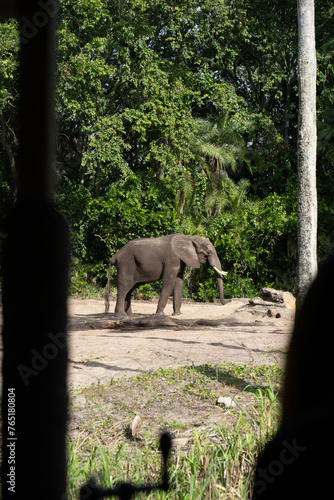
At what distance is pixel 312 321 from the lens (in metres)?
0.73

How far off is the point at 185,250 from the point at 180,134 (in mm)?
8425

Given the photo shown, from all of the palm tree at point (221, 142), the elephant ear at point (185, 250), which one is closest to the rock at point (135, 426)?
the elephant ear at point (185, 250)

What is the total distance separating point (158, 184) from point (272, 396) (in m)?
16.1

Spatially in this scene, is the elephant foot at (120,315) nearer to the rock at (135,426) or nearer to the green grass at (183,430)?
the green grass at (183,430)

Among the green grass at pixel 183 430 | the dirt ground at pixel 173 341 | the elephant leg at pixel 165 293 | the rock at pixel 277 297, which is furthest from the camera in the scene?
the rock at pixel 277 297

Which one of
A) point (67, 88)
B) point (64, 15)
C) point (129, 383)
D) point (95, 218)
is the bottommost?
point (129, 383)

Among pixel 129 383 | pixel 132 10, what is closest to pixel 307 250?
pixel 129 383

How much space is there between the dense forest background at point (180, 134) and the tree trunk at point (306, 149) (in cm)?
950

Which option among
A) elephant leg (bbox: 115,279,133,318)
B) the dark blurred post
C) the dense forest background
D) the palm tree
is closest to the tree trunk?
elephant leg (bbox: 115,279,133,318)

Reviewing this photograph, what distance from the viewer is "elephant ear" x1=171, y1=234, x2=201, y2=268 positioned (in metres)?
11.9

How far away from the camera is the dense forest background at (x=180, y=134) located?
17.8m

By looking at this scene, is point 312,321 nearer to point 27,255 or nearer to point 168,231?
point 27,255

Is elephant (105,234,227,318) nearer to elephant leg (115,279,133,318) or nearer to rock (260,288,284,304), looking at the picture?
elephant leg (115,279,133,318)

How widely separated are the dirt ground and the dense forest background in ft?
18.7
